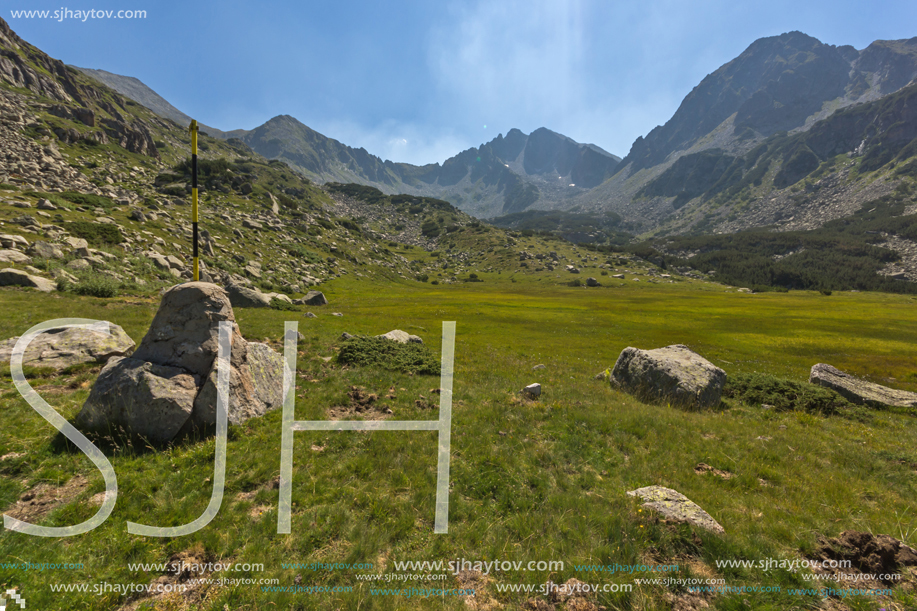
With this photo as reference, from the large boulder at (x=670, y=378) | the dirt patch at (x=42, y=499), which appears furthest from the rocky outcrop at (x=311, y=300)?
the large boulder at (x=670, y=378)

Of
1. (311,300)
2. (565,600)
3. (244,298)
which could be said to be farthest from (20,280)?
(565,600)

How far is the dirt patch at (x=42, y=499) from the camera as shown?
583 centimetres

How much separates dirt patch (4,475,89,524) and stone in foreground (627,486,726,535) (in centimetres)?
1230

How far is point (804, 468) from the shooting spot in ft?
32.3

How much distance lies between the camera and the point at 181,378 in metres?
9.03

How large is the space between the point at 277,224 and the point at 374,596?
341ft

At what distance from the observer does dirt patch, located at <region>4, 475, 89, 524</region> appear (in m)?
5.83

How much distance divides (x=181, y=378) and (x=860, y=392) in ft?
110

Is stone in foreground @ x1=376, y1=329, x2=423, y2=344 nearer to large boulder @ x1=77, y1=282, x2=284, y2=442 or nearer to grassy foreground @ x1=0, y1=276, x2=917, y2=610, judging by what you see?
grassy foreground @ x1=0, y1=276, x2=917, y2=610

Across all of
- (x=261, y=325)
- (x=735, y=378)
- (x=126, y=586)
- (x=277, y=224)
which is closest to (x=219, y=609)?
(x=126, y=586)

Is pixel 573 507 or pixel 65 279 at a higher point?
pixel 65 279

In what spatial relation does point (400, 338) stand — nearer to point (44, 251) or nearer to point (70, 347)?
Result: point (70, 347)

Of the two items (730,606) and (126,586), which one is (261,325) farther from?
(730,606)

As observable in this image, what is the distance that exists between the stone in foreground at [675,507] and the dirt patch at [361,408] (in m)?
8.52
